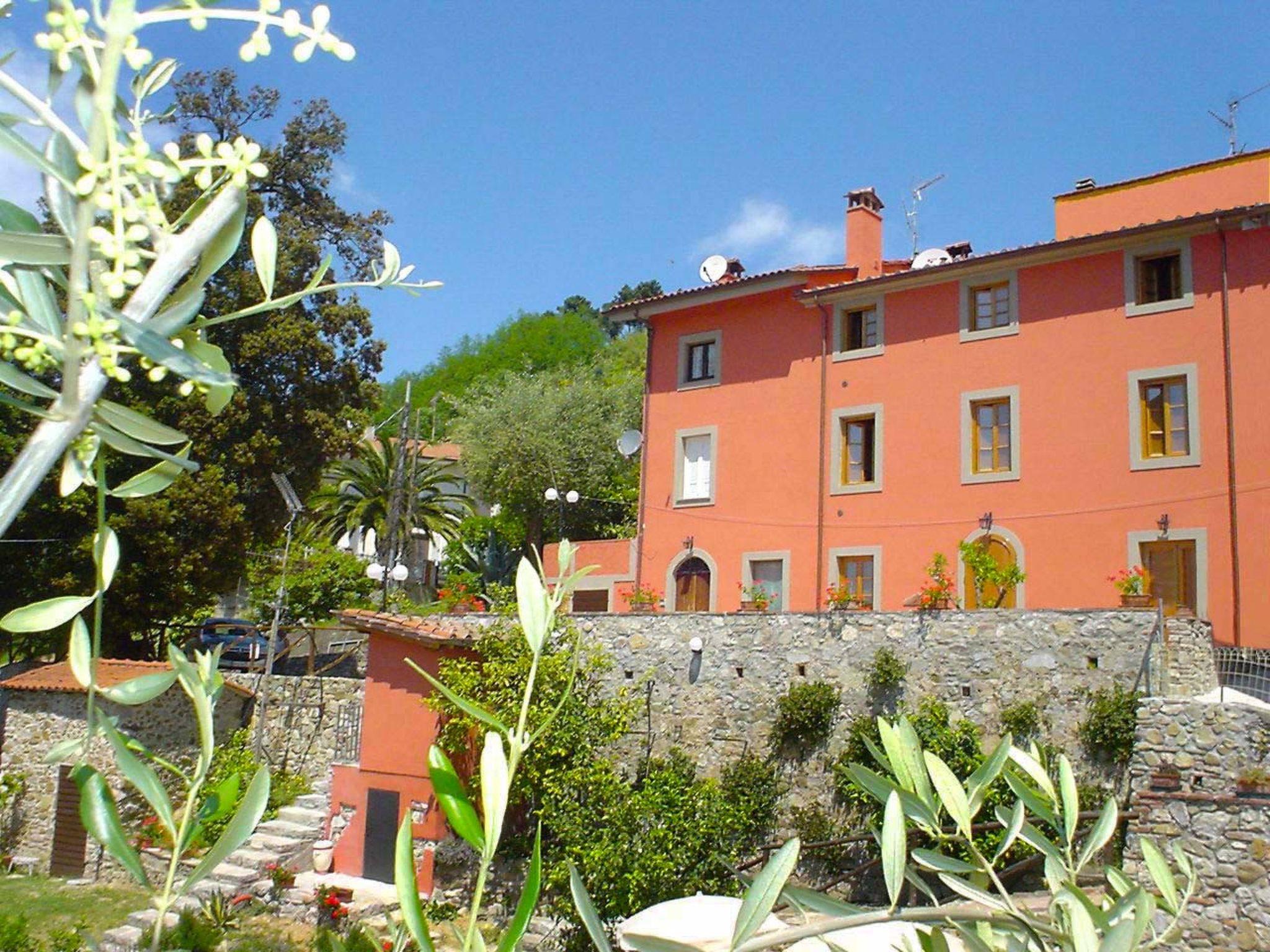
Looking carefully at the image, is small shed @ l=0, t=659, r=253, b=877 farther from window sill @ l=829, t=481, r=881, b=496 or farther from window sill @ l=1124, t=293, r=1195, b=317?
window sill @ l=1124, t=293, r=1195, b=317

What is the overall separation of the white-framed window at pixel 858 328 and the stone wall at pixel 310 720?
35.0 feet

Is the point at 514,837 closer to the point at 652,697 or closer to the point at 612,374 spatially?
the point at 652,697

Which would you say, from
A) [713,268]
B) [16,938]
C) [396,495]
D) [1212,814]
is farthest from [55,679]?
[1212,814]

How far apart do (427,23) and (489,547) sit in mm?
29226

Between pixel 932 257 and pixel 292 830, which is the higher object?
pixel 932 257

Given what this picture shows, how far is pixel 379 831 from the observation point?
17062 mm

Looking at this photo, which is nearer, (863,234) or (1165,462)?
(1165,462)

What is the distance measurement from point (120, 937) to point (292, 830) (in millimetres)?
3623

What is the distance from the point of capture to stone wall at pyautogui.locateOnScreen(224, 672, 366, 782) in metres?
19.8

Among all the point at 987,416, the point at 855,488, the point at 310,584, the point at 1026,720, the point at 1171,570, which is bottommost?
the point at 1026,720

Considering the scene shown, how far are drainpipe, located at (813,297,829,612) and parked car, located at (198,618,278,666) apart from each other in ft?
34.3

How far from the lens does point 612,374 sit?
43844 mm

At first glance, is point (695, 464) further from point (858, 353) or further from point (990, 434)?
point (990, 434)

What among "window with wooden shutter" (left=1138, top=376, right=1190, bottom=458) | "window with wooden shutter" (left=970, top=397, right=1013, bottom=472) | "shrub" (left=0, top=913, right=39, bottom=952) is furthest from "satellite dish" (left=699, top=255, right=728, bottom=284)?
"shrub" (left=0, top=913, right=39, bottom=952)
